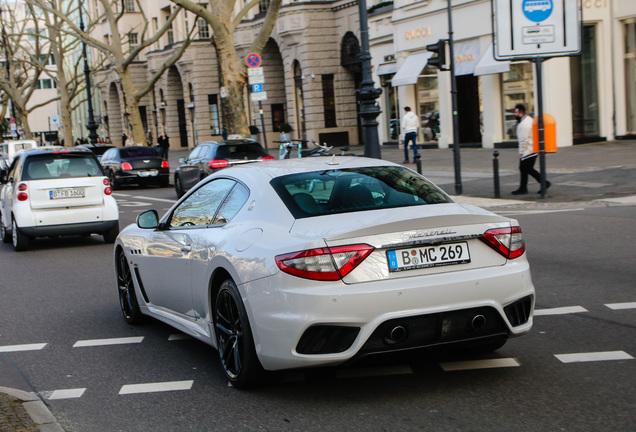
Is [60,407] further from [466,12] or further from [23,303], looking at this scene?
[466,12]

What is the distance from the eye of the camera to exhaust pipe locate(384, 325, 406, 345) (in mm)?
4809

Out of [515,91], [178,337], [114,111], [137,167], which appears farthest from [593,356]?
[114,111]

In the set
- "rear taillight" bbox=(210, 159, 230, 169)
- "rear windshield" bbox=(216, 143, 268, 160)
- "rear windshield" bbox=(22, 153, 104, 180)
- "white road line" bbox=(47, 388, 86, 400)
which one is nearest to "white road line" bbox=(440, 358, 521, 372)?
"white road line" bbox=(47, 388, 86, 400)

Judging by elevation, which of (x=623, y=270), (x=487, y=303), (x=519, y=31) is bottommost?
(x=623, y=270)

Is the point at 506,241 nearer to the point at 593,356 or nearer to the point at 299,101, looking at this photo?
the point at 593,356

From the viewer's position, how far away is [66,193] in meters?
14.2

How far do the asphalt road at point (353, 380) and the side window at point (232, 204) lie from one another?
39.8 inches

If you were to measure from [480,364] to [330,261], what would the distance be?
1.47 metres

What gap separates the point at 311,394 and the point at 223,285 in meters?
0.84

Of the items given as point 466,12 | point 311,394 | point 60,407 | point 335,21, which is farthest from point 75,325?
point 335,21

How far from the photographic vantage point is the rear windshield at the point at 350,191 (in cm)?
537

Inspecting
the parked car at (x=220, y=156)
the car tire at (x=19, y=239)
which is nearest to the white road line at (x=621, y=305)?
the car tire at (x=19, y=239)

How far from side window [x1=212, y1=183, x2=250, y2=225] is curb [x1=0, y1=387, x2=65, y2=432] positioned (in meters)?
1.57

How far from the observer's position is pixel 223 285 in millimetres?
5414
